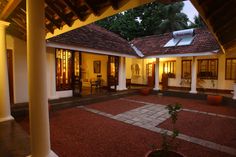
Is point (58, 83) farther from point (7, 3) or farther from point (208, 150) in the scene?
point (208, 150)

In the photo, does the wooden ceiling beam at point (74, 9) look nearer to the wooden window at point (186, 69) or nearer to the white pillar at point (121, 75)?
the white pillar at point (121, 75)

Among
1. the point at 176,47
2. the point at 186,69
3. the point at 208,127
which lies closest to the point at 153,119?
the point at 208,127

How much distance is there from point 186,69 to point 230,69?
2.87 metres

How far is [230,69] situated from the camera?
11336 millimetres

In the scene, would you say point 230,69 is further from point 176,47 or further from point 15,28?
point 15,28

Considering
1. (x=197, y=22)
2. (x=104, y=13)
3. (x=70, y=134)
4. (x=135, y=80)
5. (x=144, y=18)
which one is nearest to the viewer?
(x=104, y=13)

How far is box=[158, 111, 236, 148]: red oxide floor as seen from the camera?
15.3ft

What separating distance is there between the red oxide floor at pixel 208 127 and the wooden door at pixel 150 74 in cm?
798

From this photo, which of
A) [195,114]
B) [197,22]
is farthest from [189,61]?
[197,22]

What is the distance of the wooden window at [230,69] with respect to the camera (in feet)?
36.7

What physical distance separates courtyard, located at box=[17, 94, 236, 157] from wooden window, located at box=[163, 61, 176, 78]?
641 centimetres

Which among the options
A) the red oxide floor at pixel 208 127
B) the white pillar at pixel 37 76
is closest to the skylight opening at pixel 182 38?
the red oxide floor at pixel 208 127

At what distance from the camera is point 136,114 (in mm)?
6977

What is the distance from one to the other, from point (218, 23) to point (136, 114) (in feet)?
14.1
